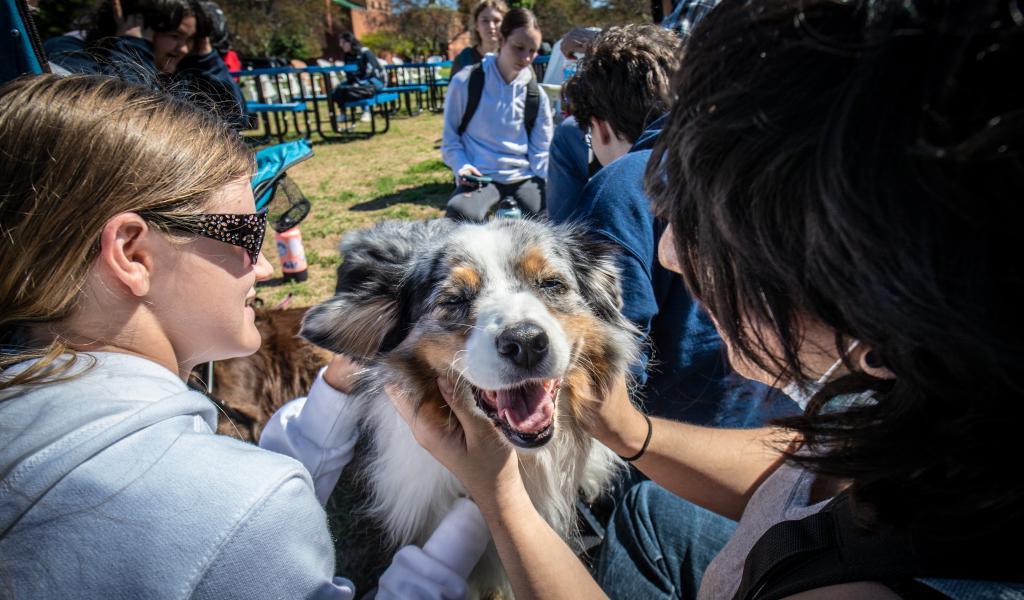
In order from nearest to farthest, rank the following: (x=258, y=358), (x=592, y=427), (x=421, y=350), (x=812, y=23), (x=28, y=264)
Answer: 1. (x=812, y=23)
2. (x=28, y=264)
3. (x=592, y=427)
4. (x=421, y=350)
5. (x=258, y=358)

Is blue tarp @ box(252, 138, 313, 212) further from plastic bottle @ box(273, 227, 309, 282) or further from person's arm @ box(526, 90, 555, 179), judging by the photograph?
person's arm @ box(526, 90, 555, 179)

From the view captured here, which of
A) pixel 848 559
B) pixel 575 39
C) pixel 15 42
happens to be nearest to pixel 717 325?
pixel 848 559

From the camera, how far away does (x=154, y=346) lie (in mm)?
1264

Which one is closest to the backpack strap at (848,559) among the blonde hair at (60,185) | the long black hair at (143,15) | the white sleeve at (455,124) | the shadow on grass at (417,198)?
the blonde hair at (60,185)

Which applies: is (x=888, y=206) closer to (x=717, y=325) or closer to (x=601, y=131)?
(x=717, y=325)

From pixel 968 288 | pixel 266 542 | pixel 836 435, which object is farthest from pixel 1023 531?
pixel 266 542

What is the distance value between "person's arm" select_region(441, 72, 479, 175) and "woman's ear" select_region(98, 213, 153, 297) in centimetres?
507

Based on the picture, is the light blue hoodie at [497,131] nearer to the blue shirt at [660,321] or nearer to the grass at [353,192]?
the grass at [353,192]

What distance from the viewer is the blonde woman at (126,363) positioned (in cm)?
89

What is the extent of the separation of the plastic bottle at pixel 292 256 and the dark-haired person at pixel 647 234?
3782mm

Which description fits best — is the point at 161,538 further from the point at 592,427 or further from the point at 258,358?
the point at 258,358

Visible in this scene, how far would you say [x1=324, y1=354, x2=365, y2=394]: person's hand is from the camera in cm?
235

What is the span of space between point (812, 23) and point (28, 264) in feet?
4.76

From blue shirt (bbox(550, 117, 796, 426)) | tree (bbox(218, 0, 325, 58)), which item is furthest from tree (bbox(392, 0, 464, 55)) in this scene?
blue shirt (bbox(550, 117, 796, 426))
